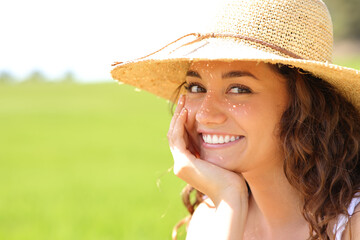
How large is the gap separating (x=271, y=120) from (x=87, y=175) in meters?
7.76

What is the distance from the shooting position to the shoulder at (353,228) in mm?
2654

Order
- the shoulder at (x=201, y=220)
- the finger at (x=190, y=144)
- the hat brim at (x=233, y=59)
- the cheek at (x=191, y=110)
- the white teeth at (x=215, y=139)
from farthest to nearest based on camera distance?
the shoulder at (x=201, y=220) < the finger at (x=190, y=144) < the cheek at (x=191, y=110) < the white teeth at (x=215, y=139) < the hat brim at (x=233, y=59)

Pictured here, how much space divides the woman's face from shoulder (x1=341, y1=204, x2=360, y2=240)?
508mm

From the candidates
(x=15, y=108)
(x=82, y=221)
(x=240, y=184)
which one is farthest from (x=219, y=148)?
(x=15, y=108)

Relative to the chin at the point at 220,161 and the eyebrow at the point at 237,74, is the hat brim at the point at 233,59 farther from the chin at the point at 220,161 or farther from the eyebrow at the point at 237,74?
the chin at the point at 220,161

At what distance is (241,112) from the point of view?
269cm

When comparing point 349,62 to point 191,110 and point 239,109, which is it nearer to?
point 191,110

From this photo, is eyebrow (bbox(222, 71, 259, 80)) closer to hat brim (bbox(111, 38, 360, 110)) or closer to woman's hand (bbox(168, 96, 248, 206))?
hat brim (bbox(111, 38, 360, 110))

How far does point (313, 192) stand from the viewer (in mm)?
2828

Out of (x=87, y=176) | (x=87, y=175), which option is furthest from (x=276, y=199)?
(x=87, y=175)

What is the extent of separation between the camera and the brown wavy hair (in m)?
2.77

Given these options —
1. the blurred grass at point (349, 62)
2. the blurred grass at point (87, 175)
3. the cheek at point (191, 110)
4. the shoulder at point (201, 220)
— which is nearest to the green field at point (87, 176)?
the blurred grass at point (87, 175)

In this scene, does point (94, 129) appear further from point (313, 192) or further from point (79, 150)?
point (313, 192)

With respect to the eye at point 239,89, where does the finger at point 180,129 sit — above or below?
below
